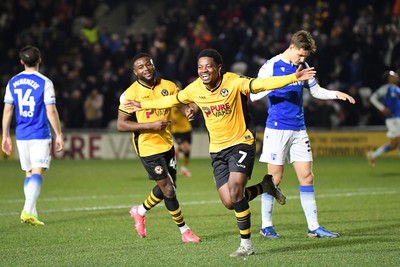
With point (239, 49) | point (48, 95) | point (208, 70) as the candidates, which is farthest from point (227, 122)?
point (239, 49)

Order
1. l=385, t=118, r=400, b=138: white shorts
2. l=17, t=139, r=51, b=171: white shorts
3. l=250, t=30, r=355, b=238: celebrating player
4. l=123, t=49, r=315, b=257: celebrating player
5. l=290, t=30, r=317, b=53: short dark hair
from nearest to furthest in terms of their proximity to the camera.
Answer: l=123, t=49, r=315, b=257: celebrating player
l=290, t=30, r=317, b=53: short dark hair
l=250, t=30, r=355, b=238: celebrating player
l=17, t=139, r=51, b=171: white shorts
l=385, t=118, r=400, b=138: white shorts

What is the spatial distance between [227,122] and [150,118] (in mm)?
1485

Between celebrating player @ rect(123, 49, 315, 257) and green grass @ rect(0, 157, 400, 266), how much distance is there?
27.1 inches

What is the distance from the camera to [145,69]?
33.4 feet

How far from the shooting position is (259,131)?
84.2ft

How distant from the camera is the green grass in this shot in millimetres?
8594

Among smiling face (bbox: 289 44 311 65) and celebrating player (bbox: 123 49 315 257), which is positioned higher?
smiling face (bbox: 289 44 311 65)

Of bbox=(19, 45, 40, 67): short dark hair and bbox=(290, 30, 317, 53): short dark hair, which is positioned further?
bbox=(19, 45, 40, 67): short dark hair

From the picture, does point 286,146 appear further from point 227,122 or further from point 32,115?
point 32,115

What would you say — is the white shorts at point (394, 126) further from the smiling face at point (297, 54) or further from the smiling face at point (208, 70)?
the smiling face at point (208, 70)

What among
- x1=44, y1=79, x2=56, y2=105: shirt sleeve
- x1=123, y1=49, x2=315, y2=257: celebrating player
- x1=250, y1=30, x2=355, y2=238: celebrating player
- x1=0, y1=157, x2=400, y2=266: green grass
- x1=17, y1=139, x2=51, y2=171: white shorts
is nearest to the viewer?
x1=0, y1=157, x2=400, y2=266: green grass

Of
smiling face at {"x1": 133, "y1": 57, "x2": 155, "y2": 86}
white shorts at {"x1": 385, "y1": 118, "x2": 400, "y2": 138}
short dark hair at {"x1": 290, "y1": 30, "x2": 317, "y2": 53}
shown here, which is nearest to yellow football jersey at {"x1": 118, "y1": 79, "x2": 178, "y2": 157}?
smiling face at {"x1": 133, "y1": 57, "x2": 155, "y2": 86}

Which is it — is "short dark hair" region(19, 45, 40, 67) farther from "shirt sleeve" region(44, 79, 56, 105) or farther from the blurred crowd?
the blurred crowd

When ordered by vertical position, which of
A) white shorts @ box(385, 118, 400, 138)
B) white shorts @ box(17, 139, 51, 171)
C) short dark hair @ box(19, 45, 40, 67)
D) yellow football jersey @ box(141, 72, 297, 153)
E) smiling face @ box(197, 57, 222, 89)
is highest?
short dark hair @ box(19, 45, 40, 67)
